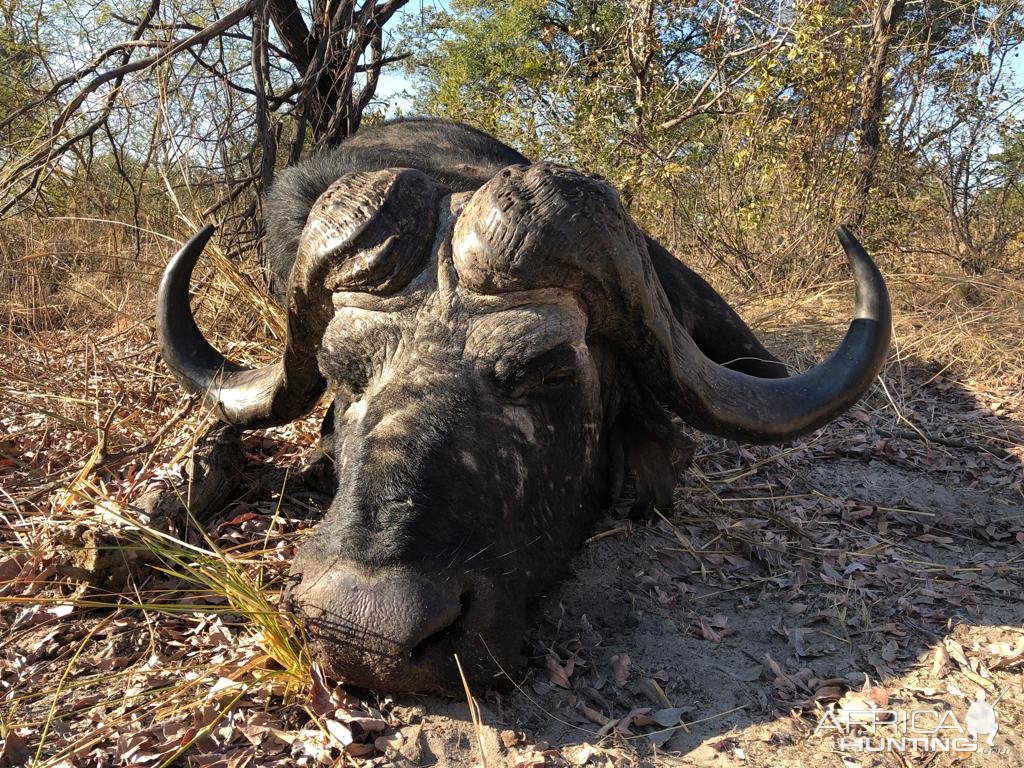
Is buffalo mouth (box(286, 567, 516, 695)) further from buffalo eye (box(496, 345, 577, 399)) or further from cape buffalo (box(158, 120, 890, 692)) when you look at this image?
buffalo eye (box(496, 345, 577, 399))

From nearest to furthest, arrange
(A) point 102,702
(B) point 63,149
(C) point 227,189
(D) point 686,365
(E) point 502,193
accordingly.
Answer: (A) point 102,702 < (E) point 502,193 < (D) point 686,365 < (B) point 63,149 < (C) point 227,189

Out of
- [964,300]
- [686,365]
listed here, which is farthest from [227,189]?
[964,300]

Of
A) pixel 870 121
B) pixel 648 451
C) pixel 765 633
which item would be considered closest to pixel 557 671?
pixel 765 633

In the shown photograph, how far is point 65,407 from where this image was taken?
3871mm

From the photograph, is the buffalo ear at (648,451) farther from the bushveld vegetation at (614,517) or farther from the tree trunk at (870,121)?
the tree trunk at (870,121)

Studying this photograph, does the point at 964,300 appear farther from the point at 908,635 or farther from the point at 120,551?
the point at 120,551

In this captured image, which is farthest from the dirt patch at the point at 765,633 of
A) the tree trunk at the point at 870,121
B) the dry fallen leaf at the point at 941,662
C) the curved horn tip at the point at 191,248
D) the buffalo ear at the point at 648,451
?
the tree trunk at the point at 870,121

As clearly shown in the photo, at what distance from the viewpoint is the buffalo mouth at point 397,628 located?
184cm

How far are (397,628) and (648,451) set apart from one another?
1611 mm

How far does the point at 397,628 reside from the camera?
1.83 m

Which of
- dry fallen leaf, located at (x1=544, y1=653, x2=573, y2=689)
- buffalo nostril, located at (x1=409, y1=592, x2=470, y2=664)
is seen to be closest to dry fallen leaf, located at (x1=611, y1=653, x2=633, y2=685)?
dry fallen leaf, located at (x1=544, y1=653, x2=573, y2=689)

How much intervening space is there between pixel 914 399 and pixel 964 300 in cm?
231

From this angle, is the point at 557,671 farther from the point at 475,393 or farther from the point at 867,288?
the point at 867,288

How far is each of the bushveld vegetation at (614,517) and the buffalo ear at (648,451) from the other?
0.55ft
